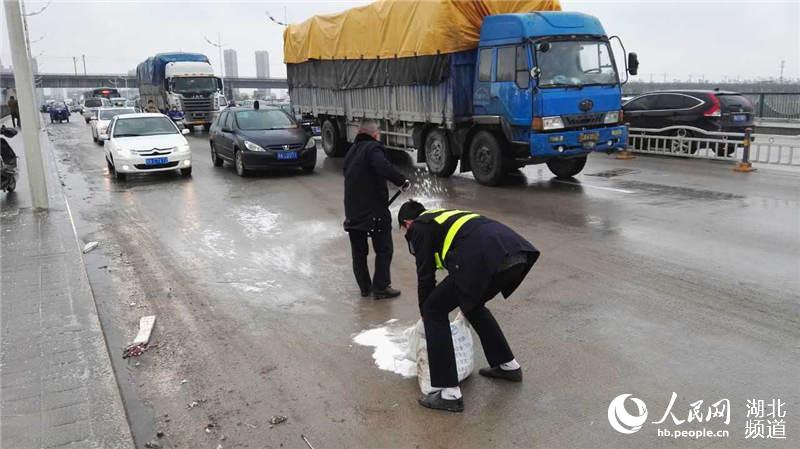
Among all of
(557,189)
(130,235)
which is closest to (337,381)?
(130,235)

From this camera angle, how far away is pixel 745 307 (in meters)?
5.51

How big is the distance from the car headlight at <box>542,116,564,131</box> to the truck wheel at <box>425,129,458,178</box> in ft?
9.08

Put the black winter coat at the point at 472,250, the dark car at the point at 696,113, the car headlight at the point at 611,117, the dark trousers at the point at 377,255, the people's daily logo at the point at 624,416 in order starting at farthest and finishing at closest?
the dark car at the point at 696,113
the car headlight at the point at 611,117
the dark trousers at the point at 377,255
the people's daily logo at the point at 624,416
the black winter coat at the point at 472,250

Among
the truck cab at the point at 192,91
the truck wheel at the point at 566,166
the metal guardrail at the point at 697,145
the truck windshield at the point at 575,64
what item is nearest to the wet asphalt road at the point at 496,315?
the truck windshield at the point at 575,64

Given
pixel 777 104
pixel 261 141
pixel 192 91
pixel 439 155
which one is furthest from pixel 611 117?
pixel 192 91

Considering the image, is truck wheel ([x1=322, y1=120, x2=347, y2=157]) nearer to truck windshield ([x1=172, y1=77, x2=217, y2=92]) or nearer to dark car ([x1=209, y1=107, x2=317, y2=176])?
dark car ([x1=209, y1=107, x2=317, y2=176])

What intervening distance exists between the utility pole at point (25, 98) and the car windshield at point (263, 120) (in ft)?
18.4

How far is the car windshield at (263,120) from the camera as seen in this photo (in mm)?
15347

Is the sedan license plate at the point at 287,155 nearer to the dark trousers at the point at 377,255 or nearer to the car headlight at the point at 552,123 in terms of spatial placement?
the car headlight at the point at 552,123

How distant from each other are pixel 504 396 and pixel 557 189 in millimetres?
8656

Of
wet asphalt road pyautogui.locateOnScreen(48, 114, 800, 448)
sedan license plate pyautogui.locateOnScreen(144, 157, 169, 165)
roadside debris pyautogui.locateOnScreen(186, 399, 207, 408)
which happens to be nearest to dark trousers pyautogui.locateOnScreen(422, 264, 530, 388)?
wet asphalt road pyautogui.locateOnScreen(48, 114, 800, 448)

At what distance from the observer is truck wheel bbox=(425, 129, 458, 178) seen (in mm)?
13898

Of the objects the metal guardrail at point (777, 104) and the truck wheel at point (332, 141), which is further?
the metal guardrail at point (777, 104)

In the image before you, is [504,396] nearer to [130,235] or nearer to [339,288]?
[339,288]
